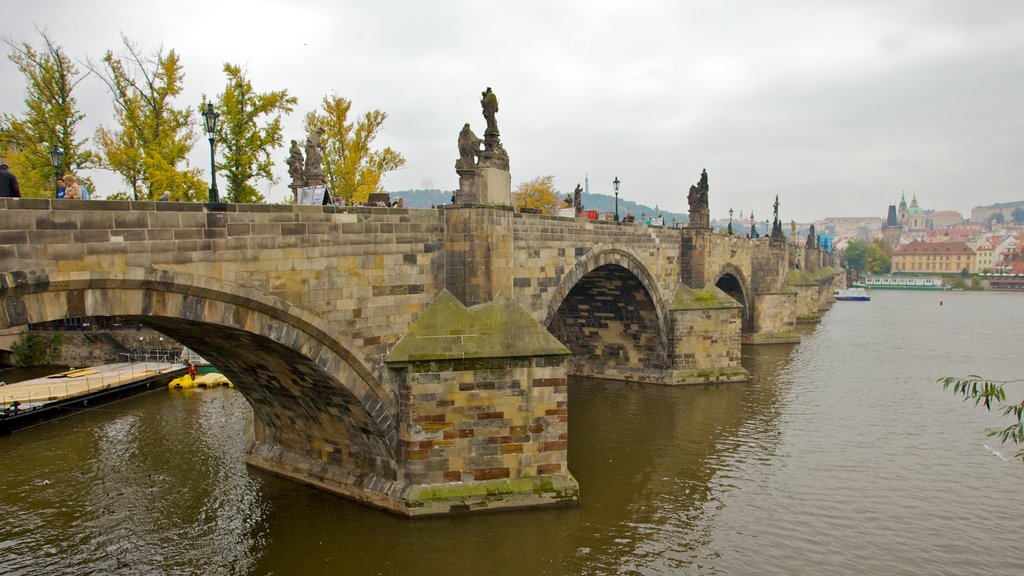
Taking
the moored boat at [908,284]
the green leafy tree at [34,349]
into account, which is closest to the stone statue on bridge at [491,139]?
the green leafy tree at [34,349]

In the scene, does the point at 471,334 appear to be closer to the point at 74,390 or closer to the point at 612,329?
the point at 612,329

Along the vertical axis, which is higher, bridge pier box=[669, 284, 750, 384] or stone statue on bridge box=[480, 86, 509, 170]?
stone statue on bridge box=[480, 86, 509, 170]

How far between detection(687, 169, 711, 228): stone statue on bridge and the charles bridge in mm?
12595

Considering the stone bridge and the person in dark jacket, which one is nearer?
the person in dark jacket

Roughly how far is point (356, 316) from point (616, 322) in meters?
16.5

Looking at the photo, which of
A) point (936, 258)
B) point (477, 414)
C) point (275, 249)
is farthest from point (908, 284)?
point (275, 249)

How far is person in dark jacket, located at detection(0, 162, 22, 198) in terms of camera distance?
876cm

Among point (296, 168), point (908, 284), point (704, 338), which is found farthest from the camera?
point (908, 284)

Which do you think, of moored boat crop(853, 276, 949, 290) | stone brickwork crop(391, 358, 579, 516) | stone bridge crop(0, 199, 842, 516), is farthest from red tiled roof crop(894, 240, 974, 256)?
stone brickwork crop(391, 358, 579, 516)

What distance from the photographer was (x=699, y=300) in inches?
1102

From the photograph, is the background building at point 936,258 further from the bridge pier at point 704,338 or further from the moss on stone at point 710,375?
the bridge pier at point 704,338

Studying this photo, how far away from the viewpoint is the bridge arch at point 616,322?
25.6 metres

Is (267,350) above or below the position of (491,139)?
below

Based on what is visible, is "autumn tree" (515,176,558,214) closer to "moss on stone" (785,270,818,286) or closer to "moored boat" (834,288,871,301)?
"moss on stone" (785,270,818,286)
